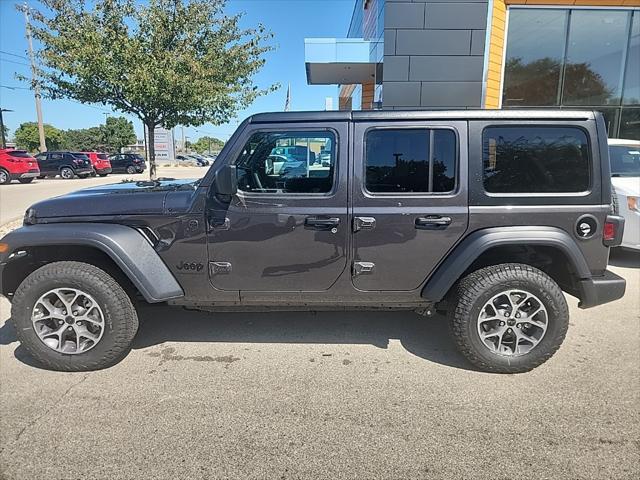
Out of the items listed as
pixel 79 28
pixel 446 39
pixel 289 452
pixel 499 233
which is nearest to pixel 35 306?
pixel 289 452

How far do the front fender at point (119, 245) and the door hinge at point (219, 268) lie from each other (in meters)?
0.30

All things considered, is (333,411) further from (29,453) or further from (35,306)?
(35,306)

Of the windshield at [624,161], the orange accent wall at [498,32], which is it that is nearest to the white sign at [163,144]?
the orange accent wall at [498,32]

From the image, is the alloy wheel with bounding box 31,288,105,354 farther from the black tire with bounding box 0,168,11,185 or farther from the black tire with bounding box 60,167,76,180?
the black tire with bounding box 60,167,76,180

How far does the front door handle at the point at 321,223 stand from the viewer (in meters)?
3.00

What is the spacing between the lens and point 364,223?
3.00 meters

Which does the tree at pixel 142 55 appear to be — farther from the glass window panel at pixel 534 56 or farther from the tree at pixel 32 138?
the tree at pixel 32 138

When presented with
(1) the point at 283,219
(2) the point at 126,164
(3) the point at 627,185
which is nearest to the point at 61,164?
(2) the point at 126,164

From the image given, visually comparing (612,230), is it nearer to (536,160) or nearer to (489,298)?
(536,160)

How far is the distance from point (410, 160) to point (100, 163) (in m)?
27.7

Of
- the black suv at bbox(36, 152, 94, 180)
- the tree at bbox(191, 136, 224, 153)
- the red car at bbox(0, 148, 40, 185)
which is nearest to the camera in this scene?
the red car at bbox(0, 148, 40, 185)

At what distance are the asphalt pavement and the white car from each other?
7.01 feet

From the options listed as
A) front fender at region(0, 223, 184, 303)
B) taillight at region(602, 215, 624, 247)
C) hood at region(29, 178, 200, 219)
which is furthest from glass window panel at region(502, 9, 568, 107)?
front fender at region(0, 223, 184, 303)

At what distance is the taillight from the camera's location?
2967 mm
